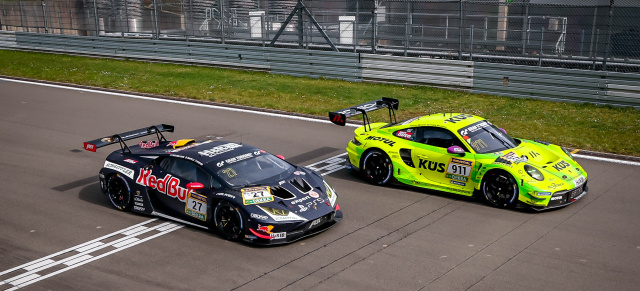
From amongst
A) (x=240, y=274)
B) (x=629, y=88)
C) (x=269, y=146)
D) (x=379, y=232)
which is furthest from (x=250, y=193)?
(x=629, y=88)

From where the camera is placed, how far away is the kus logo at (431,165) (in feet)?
39.6

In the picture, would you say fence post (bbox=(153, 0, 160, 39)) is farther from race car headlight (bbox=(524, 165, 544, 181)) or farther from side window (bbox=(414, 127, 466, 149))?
race car headlight (bbox=(524, 165, 544, 181))

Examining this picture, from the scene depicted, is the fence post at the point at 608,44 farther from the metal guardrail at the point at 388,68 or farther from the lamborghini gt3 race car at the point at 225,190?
the lamborghini gt3 race car at the point at 225,190

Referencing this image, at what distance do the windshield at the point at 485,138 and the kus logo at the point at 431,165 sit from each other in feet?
2.23

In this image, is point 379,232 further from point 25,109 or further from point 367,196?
point 25,109

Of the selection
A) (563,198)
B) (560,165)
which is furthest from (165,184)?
(560,165)

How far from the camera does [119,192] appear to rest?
460 inches

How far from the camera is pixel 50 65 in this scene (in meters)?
28.2

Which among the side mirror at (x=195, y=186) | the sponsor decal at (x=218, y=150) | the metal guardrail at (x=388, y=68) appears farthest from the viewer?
the metal guardrail at (x=388, y=68)

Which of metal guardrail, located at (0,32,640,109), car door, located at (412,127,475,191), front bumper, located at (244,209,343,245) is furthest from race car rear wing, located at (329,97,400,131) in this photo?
metal guardrail, located at (0,32,640,109)

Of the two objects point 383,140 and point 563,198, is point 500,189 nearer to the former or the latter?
point 563,198

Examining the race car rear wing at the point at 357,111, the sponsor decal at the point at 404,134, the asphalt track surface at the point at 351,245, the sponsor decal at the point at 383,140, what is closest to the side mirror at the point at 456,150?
the asphalt track surface at the point at 351,245

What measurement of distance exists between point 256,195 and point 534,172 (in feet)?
15.7

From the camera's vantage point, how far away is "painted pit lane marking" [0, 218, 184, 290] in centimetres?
909
